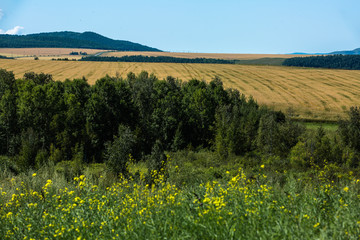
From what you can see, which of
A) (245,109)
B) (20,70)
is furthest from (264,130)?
(20,70)

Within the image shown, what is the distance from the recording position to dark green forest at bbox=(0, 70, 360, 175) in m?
41.2

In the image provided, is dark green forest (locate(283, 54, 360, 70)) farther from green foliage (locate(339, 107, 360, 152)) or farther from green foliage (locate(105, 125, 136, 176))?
green foliage (locate(105, 125, 136, 176))

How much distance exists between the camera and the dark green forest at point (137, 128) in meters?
41.2

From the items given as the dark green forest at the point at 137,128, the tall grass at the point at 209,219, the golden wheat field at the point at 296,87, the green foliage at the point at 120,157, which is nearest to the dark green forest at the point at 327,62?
the golden wheat field at the point at 296,87

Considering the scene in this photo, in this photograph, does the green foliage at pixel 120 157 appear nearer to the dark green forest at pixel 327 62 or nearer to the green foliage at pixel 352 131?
the green foliage at pixel 352 131

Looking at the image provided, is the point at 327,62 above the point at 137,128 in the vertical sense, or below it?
above

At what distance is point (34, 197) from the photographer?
11.2 metres

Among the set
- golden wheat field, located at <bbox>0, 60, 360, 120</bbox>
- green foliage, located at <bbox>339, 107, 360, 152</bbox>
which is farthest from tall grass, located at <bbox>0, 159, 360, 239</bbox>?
golden wheat field, located at <bbox>0, 60, 360, 120</bbox>

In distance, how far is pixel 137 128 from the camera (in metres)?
48.8

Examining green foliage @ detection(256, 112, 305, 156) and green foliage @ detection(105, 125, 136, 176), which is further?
green foliage @ detection(256, 112, 305, 156)

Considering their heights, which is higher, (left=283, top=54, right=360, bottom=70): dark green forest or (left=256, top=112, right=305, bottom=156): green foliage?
(left=283, top=54, right=360, bottom=70): dark green forest

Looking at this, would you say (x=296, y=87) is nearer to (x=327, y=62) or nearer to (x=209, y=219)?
(x=209, y=219)

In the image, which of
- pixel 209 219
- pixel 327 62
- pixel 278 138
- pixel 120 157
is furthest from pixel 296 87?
pixel 327 62

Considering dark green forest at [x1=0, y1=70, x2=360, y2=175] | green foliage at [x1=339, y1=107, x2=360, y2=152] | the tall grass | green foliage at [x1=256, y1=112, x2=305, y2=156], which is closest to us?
the tall grass
